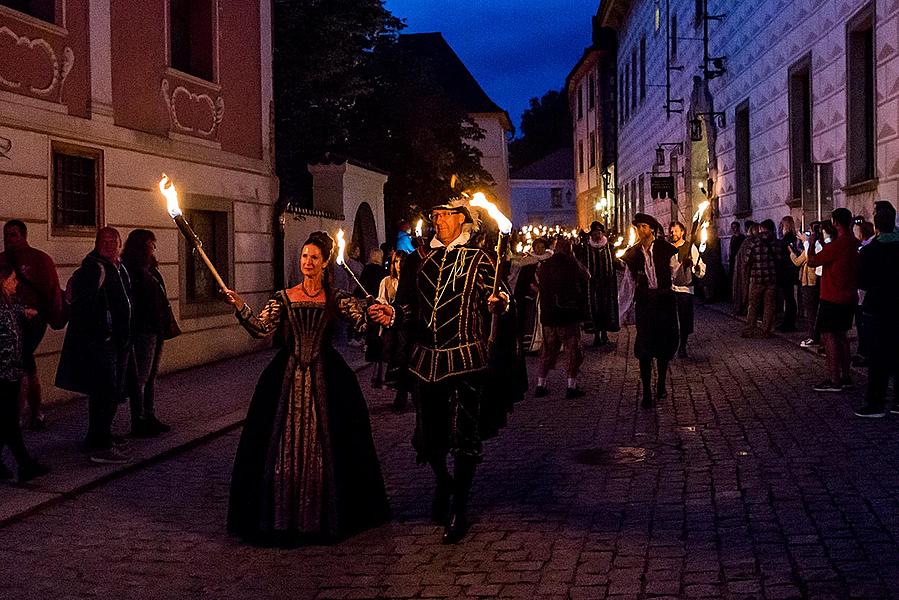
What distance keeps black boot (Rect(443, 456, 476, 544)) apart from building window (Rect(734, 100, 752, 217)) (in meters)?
19.5

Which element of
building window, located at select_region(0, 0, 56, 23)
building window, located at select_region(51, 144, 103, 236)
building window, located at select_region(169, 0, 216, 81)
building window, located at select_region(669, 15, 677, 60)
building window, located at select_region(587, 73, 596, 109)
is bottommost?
building window, located at select_region(51, 144, 103, 236)

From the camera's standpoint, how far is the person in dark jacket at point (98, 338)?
830 cm

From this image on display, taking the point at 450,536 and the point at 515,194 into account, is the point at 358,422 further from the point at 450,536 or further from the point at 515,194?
the point at 515,194

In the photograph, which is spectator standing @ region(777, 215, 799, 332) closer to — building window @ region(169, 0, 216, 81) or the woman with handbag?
building window @ region(169, 0, 216, 81)

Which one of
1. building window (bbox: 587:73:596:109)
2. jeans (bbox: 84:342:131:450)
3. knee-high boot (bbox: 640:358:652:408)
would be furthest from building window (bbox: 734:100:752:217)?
building window (bbox: 587:73:596:109)

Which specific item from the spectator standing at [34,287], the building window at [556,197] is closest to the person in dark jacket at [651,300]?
the spectator standing at [34,287]

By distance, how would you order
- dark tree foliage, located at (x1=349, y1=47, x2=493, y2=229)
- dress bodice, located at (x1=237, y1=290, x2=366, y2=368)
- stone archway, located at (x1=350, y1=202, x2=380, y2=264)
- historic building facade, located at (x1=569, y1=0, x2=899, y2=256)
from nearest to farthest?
dress bodice, located at (x1=237, y1=290, x2=366, y2=368) → historic building facade, located at (x1=569, y1=0, x2=899, y2=256) → stone archway, located at (x1=350, y1=202, x2=380, y2=264) → dark tree foliage, located at (x1=349, y1=47, x2=493, y2=229)

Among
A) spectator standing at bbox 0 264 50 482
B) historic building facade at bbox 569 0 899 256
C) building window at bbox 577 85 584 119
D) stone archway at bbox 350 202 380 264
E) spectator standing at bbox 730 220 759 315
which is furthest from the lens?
building window at bbox 577 85 584 119

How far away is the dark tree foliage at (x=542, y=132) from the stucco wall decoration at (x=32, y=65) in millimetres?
92112

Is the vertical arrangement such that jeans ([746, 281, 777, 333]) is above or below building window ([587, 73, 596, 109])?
below

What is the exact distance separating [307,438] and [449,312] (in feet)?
3.44

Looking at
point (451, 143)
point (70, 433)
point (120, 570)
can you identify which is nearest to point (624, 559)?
point (120, 570)

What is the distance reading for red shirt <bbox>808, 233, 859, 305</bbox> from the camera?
11.0 m

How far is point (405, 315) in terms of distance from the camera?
20.7 ft
